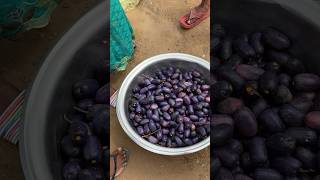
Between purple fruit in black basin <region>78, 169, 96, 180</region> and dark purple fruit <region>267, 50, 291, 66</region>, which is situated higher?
dark purple fruit <region>267, 50, 291, 66</region>

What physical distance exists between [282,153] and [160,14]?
0.79 metres

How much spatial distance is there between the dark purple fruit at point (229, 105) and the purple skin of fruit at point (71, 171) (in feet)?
1.72

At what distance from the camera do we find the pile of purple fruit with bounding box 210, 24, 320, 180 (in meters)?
1.61

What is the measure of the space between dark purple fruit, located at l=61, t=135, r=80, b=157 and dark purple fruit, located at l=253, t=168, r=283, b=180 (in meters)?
0.60

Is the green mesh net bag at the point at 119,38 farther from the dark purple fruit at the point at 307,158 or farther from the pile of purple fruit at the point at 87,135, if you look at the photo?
the dark purple fruit at the point at 307,158

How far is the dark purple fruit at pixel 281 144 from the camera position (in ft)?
5.23

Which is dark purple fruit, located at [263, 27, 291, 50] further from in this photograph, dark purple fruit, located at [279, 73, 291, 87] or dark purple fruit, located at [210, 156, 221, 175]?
dark purple fruit, located at [210, 156, 221, 175]

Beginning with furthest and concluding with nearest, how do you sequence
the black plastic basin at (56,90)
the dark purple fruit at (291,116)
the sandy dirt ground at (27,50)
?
the sandy dirt ground at (27,50)
the dark purple fruit at (291,116)
the black plastic basin at (56,90)

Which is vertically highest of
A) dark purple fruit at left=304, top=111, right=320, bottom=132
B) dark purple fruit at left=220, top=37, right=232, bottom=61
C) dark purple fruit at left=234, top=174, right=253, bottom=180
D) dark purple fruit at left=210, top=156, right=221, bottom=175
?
dark purple fruit at left=220, top=37, right=232, bottom=61

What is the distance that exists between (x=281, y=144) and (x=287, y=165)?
0.07m

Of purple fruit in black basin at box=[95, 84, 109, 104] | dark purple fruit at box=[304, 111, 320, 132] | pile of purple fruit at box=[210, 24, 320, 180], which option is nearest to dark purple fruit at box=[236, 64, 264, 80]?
pile of purple fruit at box=[210, 24, 320, 180]

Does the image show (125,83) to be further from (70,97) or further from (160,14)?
(160,14)

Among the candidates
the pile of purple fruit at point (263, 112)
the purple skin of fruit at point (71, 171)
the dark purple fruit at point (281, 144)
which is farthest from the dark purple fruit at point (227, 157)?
the purple skin of fruit at point (71, 171)

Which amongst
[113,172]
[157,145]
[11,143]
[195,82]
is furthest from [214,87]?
[11,143]
